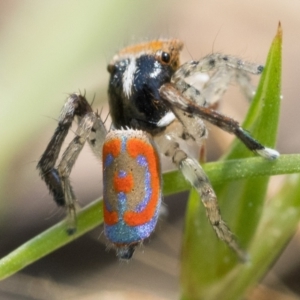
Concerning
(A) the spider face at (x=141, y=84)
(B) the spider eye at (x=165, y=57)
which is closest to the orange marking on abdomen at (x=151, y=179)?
(A) the spider face at (x=141, y=84)

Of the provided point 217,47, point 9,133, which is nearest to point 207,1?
point 217,47

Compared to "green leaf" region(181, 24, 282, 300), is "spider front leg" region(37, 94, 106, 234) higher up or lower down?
higher up

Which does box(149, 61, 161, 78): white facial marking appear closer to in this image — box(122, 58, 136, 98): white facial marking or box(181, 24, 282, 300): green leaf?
box(122, 58, 136, 98): white facial marking

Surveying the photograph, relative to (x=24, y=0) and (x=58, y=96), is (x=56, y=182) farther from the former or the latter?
(x=24, y=0)

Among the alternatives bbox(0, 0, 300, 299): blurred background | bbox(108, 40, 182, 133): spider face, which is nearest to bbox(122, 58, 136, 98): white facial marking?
bbox(108, 40, 182, 133): spider face

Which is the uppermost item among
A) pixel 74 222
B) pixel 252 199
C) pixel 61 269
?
pixel 74 222

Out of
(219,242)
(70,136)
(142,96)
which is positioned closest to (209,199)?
(219,242)

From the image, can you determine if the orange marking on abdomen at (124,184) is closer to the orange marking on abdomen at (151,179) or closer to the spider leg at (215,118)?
the orange marking on abdomen at (151,179)

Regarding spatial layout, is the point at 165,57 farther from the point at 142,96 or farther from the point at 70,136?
the point at 70,136
